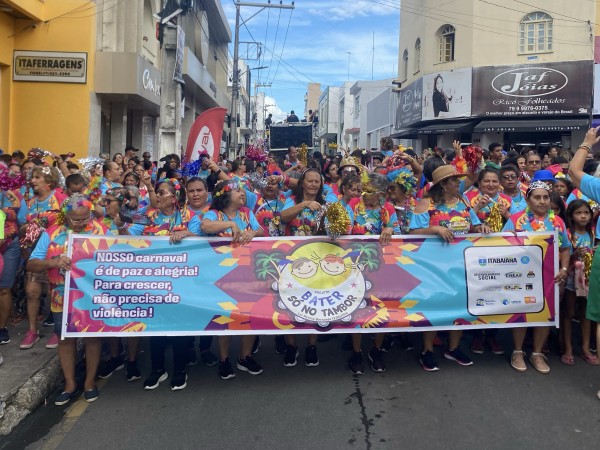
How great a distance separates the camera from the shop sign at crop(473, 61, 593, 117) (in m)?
21.0

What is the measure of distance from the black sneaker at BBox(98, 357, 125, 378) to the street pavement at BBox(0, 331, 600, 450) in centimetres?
6

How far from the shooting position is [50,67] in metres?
13.5

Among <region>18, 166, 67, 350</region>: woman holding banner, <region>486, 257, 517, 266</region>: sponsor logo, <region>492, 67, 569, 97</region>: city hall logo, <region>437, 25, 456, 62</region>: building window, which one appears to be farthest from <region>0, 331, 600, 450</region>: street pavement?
<region>437, 25, 456, 62</region>: building window

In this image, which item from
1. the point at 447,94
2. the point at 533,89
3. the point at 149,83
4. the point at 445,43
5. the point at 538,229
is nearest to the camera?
the point at 538,229

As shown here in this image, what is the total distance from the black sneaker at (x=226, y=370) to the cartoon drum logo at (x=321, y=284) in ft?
2.35

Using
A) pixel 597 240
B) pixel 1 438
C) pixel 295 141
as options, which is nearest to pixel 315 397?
pixel 1 438

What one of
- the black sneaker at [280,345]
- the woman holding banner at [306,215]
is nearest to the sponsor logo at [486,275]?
the woman holding banner at [306,215]

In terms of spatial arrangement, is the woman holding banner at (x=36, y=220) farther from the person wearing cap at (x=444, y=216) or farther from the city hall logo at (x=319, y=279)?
the person wearing cap at (x=444, y=216)

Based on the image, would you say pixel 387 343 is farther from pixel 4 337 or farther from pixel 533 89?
pixel 533 89

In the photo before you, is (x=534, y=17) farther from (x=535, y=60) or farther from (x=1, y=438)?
(x=1, y=438)

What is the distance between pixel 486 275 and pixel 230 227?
7.43 ft

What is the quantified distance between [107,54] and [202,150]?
7.88 metres

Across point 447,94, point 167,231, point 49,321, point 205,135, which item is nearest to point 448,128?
point 447,94

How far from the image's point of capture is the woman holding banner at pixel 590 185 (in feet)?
13.7
